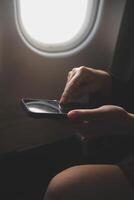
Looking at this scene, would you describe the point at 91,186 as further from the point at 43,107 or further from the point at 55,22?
the point at 55,22

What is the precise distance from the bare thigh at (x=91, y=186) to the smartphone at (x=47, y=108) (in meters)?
0.11

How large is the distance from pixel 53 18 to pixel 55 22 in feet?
0.04

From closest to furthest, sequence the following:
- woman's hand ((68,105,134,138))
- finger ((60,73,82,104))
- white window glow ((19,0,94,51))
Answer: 1. woman's hand ((68,105,134,138))
2. finger ((60,73,82,104))
3. white window glow ((19,0,94,51))

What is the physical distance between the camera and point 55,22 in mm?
896

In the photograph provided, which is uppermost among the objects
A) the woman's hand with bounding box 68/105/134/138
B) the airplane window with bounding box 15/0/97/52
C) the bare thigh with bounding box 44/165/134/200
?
the airplane window with bounding box 15/0/97/52

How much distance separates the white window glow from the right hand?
0.44ft

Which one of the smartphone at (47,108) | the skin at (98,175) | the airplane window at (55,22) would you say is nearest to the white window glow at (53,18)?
the airplane window at (55,22)

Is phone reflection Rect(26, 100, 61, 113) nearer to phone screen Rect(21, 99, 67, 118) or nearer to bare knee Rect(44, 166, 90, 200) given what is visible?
phone screen Rect(21, 99, 67, 118)

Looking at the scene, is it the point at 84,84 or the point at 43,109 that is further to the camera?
the point at 84,84

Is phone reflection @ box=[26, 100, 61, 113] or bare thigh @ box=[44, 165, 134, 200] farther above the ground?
phone reflection @ box=[26, 100, 61, 113]

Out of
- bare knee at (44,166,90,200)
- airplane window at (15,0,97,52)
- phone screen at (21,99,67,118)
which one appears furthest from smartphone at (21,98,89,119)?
airplane window at (15,0,97,52)

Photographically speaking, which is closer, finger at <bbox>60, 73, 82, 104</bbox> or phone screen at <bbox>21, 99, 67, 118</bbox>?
phone screen at <bbox>21, 99, 67, 118</bbox>

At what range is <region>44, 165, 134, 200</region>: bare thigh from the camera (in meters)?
0.63

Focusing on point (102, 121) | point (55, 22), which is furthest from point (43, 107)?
point (55, 22)
